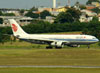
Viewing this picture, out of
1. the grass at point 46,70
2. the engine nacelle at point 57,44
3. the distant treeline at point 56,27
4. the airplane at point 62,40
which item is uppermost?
the grass at point 46,70

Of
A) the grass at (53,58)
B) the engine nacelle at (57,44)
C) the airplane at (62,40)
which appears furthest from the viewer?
the engine nacelle at (57,44)

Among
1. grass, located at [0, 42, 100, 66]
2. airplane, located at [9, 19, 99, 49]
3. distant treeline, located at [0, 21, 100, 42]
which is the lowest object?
distant treeline, located at [0, 21, 100, 42]

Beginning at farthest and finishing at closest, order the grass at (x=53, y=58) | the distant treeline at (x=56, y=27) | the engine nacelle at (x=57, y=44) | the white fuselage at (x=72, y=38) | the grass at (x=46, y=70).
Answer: the distant treeline at (x=56, y=27), the engine nacelle at (x=57, y=44), the white fuselage at (x=72, y=38), the grass at (x=53, y=58), the grass at (x=46, y=70)

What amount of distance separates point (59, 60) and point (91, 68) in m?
12.1

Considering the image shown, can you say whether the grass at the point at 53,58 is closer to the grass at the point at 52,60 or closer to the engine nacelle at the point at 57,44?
the grass at the point at 52,60

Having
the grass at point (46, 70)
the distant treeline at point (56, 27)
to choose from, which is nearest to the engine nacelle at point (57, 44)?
the grass at point (46, 70)

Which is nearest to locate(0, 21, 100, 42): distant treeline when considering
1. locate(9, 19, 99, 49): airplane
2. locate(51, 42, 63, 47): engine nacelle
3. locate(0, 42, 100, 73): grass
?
locate(9, 19, 99, 49): airplane

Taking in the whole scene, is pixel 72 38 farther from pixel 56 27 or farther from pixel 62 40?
pixel 56 27

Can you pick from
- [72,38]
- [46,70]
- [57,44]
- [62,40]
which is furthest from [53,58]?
[62,40]

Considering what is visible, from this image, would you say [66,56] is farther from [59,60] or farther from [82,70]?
[82,70]

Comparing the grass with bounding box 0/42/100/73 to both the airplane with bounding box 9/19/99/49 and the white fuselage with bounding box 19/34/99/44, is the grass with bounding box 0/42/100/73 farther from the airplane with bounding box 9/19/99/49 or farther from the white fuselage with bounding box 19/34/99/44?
the airplane with bounding box 9/19/99/49

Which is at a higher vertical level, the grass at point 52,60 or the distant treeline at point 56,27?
the grass at point 52,60

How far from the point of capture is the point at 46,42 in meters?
109

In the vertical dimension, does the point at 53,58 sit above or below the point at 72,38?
above
